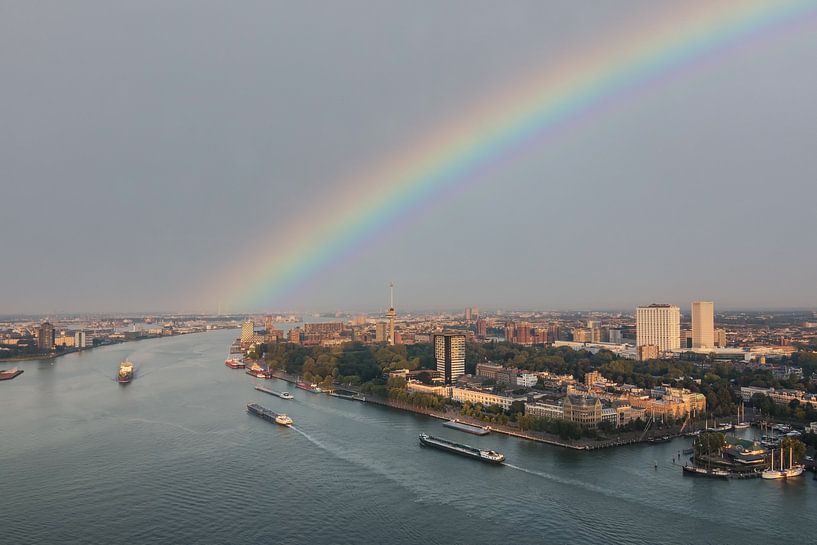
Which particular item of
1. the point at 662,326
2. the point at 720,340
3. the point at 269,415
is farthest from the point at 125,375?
the point at 720,340

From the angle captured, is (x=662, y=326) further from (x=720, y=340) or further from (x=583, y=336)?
(x=583, y=336)

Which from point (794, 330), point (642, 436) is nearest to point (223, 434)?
point (642, 436)

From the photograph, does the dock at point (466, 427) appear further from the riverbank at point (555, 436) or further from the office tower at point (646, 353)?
the office tower at point (646, 353)

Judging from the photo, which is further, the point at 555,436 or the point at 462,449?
the point at 555,436

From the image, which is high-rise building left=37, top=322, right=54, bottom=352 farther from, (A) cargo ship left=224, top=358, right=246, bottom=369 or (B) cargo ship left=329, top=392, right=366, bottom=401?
(B) cargo ship left=329, top=392, right=366, bottom=401

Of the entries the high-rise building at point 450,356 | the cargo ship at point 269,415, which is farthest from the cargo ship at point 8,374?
the high-rise building at point 450,356

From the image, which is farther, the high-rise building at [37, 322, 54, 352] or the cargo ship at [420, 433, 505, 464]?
the high-rise building at [37, 322, 54, 352]

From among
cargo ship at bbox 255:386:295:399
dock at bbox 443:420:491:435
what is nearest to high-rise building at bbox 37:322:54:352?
cargo ship at bbox 255:386:295:399
